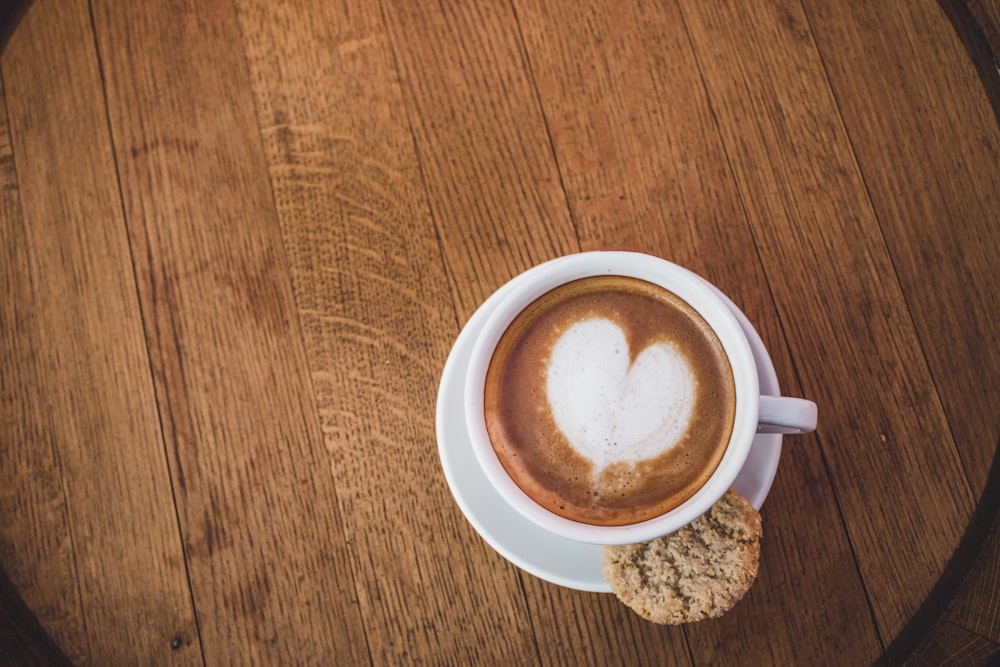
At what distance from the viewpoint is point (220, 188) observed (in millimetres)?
970

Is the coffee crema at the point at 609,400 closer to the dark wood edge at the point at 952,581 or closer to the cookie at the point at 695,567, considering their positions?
the cookie at the point at 695,567

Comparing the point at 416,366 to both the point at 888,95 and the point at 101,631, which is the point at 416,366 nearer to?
the point at 101,631

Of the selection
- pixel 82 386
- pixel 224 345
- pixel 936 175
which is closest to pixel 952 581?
pixel 936 175

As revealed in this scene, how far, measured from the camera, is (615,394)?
72 centimetres

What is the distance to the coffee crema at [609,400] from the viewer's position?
0.72 meters

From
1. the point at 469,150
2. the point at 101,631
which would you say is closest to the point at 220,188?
the point at 469,150

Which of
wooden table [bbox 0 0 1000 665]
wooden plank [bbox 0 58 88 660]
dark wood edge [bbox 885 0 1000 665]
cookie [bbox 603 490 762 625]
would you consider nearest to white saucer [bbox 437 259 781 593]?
cookie [bbox 603 490 762 625]

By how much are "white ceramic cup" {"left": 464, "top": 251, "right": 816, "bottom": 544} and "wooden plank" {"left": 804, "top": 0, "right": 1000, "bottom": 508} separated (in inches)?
14.7

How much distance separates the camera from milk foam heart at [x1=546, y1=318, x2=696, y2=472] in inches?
28.4

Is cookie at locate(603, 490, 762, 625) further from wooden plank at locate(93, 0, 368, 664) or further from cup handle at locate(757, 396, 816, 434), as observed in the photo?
wooden plank at locate(93, 0, 368, 664)

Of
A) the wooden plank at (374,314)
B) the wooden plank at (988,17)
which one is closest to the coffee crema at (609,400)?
the wooden plank at (374,314)

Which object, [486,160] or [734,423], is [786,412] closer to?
[734,423]

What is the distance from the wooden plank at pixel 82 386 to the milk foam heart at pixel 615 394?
56cm

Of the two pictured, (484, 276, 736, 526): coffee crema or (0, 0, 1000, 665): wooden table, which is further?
(0, 0, 1000, 665): wooden table
